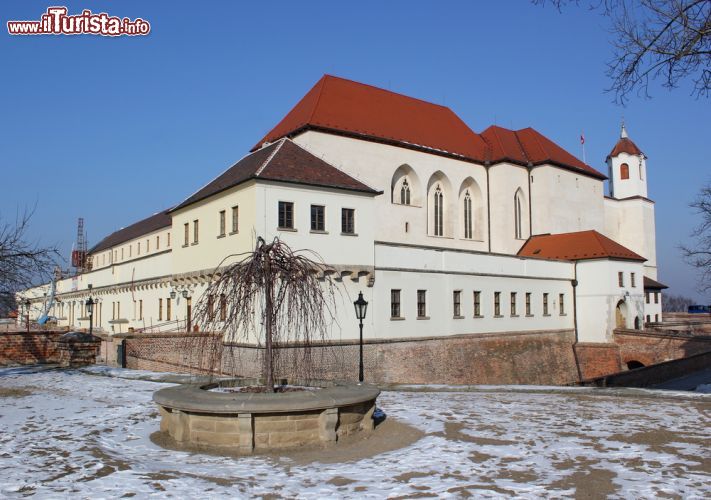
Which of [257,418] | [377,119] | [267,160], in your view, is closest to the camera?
[257,418]

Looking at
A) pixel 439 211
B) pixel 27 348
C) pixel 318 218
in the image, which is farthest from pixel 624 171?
pixel 27 348

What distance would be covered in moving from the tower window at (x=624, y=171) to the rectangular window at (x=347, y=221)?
42216 millimetres

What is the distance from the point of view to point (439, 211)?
129ft

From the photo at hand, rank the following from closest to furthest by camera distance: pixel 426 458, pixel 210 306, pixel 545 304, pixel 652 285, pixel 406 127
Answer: pixel 426 458
pixel 210 306
pixel 545 304
pixel 406 127
pixel 652 285

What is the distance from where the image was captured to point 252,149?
37219 millimetres

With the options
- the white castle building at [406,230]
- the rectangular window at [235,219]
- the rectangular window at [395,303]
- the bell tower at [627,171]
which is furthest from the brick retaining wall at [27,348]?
the bell tower at [627,171]

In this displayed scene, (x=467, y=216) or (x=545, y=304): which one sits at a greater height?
(x=467, y=216)

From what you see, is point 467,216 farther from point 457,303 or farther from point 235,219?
point 235,219

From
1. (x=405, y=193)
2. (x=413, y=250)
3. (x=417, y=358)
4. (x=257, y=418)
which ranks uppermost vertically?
(x=405, y=193)

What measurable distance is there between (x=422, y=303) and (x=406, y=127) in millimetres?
14100

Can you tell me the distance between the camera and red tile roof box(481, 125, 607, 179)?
43625 mm

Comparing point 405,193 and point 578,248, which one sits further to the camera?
point 578,248

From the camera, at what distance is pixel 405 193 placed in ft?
121

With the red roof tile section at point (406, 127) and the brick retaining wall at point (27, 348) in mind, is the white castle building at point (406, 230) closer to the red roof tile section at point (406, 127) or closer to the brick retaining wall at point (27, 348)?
the red roof tile section at point (406, 127)
